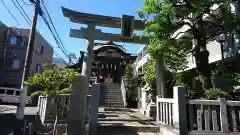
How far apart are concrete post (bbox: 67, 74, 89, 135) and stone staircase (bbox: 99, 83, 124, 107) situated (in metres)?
6.28

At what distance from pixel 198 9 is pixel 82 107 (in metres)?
4.91

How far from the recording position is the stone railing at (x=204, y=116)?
4.95m

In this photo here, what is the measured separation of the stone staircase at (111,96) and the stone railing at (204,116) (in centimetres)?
769

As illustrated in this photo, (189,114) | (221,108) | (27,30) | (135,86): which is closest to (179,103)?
(189,114)

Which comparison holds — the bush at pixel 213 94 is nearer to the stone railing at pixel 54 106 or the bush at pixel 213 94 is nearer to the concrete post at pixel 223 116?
the concrete post at pixel 223 116

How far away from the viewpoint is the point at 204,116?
507 cm

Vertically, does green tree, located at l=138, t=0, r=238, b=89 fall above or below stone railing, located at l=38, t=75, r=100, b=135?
above

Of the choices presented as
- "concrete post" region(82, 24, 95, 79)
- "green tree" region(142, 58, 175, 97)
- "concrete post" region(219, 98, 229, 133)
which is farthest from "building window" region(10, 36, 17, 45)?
"concrete post" region(219, 98, 229, 133)

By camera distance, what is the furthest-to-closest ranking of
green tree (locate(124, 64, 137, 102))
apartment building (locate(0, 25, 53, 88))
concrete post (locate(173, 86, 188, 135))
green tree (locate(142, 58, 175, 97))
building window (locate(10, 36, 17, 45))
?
building window (locate(10, 36, 17, 45)) < apartment building (locate(0, 25, 53, 88)) < green tree (locate(124, 64, 137, 102)) < green tree (locate(142, 58, 175, 97)) < concrete post (locate(173, 86, 188, 135))

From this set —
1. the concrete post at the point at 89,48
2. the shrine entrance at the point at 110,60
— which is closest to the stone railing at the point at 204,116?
the concrete post at the point at 89,48

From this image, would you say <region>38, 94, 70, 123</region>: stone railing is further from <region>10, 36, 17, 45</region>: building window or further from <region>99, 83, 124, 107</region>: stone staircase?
<region>10, 36, 17, 45</region>: building window

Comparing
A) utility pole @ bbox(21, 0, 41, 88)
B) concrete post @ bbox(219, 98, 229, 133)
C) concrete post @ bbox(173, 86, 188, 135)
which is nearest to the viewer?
concrete post @ bbox(219, 98, 229, 133)

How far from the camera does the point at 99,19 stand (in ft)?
27.8

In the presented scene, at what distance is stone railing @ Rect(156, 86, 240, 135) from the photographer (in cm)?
495
